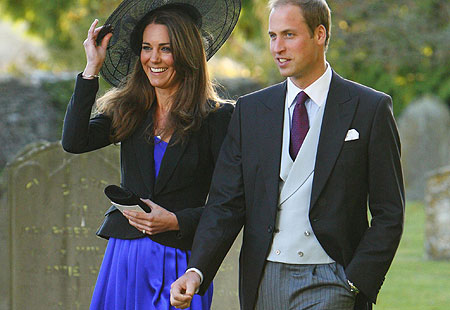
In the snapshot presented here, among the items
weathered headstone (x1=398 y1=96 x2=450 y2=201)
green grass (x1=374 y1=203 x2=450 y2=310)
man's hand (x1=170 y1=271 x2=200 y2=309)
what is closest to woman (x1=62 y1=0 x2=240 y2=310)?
man's hand (x1=170 y1=271 x2=200 y2=309)

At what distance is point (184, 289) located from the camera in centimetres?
368

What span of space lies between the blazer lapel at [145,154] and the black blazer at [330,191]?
339mm

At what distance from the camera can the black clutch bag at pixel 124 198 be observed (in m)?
3.85

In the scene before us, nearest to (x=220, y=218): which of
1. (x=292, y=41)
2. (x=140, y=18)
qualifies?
(x=292, y=41)

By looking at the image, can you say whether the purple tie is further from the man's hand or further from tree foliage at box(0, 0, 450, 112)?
tree foliage at box(0, 0, 450, 112)

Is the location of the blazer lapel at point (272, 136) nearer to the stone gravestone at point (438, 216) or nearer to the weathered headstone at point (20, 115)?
the stone gravestone at point (438, 216)

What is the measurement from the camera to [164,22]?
4.11m

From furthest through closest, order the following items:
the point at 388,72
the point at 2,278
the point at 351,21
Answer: the point at 388,72, the point at 351,21, the point at 2,278

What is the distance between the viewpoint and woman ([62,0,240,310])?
404 centimetres

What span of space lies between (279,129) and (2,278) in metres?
3.08

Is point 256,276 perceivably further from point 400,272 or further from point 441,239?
point 441,239

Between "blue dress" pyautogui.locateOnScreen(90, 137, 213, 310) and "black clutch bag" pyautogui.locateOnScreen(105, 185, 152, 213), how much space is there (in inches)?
9.1

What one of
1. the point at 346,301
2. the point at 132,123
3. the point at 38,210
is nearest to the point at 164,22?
the point at 132,123

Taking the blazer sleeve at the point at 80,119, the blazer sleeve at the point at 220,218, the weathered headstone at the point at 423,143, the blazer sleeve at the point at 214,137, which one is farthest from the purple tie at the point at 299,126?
the weathered headstone at the point at 423,143
